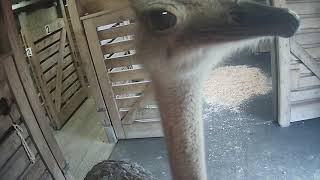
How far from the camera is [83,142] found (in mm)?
3801

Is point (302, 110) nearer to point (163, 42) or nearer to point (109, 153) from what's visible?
point (109, 153)

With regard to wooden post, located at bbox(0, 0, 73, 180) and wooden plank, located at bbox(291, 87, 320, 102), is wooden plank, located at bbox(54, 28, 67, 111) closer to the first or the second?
wooden post, located at bbox(0, 0, 73, 180)

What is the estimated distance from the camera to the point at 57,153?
2271 mm

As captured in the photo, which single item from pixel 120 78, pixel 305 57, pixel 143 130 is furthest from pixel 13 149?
pixel 305 57

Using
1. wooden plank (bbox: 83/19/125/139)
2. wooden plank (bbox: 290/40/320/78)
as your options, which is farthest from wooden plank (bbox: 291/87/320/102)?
wooden plank (bbox: 83/19/125/139)

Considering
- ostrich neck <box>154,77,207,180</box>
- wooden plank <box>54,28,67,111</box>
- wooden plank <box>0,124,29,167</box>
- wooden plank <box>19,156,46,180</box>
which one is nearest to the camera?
ostrich neck <box>154,77,207,180</box>

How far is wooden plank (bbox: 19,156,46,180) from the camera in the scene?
2008mm

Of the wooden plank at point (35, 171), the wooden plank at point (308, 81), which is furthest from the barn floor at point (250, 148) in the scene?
the wooden plank at point (35, 171)

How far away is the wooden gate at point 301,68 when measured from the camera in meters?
2.98


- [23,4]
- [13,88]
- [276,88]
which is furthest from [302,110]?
[23,4]

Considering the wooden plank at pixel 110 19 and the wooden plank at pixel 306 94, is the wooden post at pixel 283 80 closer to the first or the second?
the wooden plank at pixel 306 94

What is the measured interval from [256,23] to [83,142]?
3.25 meters

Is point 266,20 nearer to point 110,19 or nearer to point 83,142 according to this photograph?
point 110,19

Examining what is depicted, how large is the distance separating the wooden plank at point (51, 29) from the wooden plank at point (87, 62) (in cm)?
87
